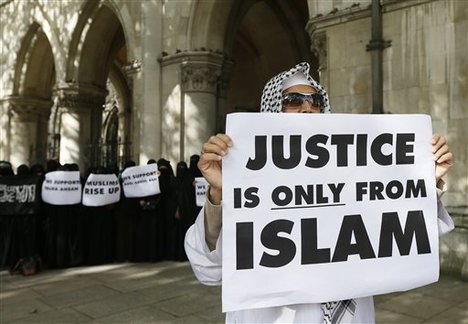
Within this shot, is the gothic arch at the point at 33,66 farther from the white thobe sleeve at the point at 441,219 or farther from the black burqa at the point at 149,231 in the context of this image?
the white thobe sleeve at the point at 441,219

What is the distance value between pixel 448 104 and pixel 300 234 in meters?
5.21

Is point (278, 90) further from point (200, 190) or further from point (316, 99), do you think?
point (200, 190)

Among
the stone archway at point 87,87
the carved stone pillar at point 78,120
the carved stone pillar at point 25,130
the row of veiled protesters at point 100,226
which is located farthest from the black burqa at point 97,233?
the carved stone pillar at point 25,130

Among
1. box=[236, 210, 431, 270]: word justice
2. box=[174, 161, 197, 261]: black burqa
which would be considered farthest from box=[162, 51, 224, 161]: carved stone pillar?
box=[236, 210, 431, 270]: word justice

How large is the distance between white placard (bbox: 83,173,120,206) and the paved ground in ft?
3.69

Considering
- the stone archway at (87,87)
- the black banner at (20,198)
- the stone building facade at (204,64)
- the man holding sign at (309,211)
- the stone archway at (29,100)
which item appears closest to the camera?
the man holding sign at (309,211)

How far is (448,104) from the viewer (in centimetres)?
599

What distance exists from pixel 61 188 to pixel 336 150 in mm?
5768

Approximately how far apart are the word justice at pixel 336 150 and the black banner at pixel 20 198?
5802 mm

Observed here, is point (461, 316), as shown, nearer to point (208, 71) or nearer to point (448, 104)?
point (448, 104)

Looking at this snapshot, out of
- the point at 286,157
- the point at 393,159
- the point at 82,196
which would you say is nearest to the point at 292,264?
the point at 286,157

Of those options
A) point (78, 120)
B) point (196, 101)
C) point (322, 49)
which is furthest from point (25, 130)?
point (322, 49)

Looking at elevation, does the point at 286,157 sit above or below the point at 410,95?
below

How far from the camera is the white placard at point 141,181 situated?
6.69 meters
